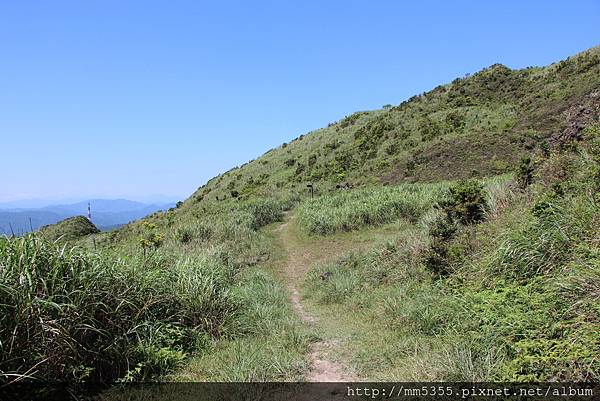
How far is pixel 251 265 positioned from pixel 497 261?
25.2 ft

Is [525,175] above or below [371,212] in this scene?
above

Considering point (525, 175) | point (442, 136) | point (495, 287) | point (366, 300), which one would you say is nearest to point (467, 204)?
point (525, 175)

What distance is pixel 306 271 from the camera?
12227 millimetres

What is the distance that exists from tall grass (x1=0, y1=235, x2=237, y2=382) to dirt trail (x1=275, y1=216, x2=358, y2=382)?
5.72 ft

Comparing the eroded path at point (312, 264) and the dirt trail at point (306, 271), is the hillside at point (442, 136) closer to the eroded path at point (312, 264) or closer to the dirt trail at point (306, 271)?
the eroded path at point (312, 264)

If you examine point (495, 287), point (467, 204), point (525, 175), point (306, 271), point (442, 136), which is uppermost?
point (442, 136)

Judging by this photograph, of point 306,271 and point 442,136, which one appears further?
point 442,136

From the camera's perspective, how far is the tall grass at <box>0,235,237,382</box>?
15.5ft

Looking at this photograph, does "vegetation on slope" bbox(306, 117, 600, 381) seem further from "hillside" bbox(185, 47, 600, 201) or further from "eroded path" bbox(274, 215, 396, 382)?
"hillside" bbox(185, 47, 600, 201)

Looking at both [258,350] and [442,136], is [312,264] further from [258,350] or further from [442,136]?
[442,136]

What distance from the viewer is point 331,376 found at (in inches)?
213

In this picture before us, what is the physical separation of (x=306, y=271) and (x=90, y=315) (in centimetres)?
743

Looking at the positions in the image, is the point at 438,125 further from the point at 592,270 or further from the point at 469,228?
the point at 592,270

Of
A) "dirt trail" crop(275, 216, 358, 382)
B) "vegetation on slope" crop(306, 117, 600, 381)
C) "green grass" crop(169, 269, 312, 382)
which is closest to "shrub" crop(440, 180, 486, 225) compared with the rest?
"vegetation on slope" crop(306, 117, 600, 381)
